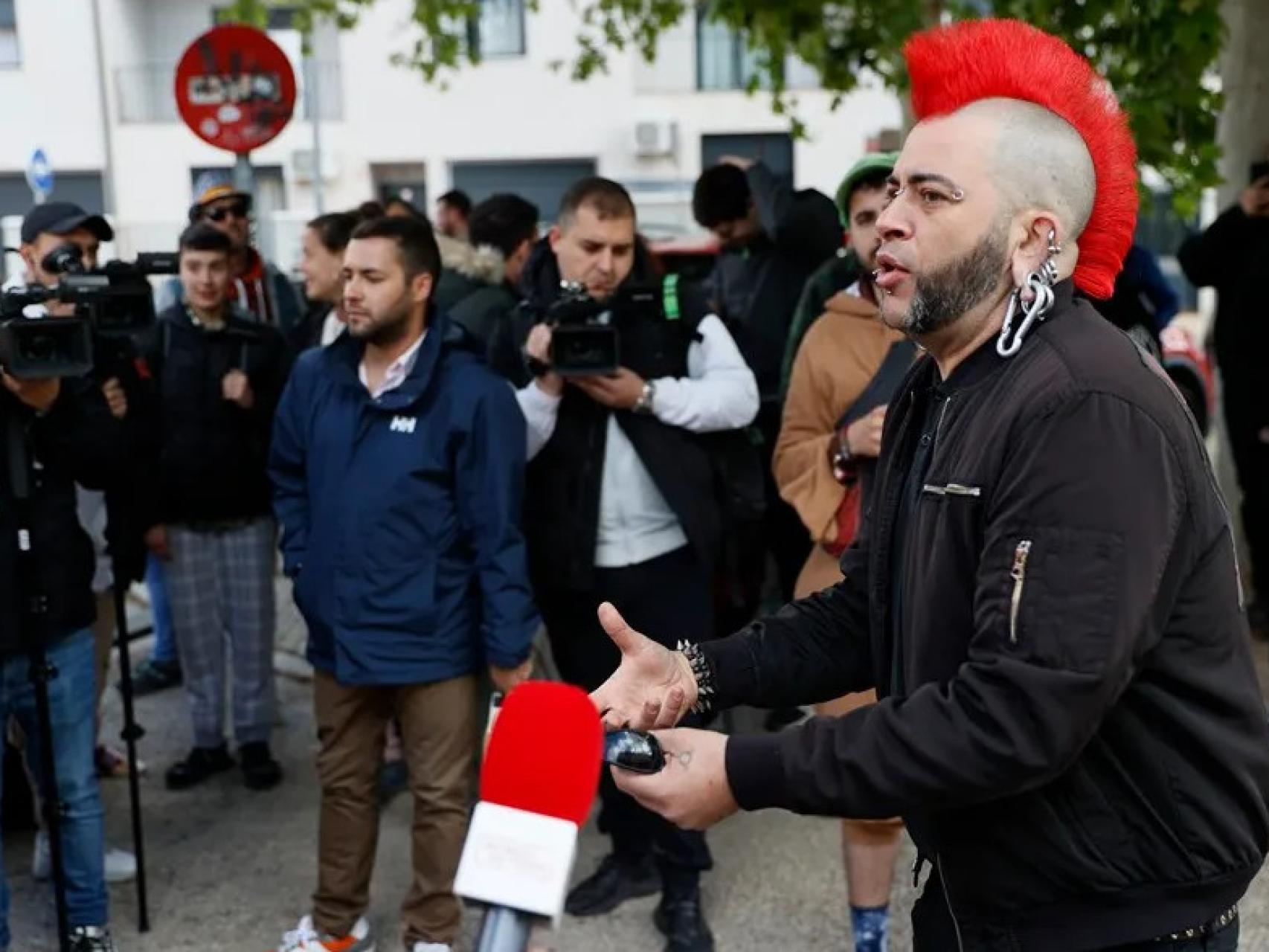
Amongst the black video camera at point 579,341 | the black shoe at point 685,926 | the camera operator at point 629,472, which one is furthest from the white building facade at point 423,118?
the black shoe at point 685,926

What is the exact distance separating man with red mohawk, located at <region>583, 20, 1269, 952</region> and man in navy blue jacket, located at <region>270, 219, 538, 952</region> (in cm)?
199

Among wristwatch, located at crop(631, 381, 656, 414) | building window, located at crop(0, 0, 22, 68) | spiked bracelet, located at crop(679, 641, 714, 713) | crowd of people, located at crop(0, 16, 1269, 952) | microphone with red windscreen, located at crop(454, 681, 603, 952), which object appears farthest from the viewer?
building window, located at crop(0, 0, 22, 68)

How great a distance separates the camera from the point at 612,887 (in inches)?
184

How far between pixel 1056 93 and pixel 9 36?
Answer: 2725 centimetres

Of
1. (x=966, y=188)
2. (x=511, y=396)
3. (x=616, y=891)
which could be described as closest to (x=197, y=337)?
(x=511, y=396)

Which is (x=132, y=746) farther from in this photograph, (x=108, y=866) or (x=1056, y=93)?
(x=1056, y=93)

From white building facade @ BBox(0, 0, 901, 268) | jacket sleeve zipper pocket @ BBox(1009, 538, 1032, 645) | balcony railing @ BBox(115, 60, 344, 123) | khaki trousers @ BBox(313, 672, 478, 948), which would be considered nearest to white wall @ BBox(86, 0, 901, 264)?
white building facade @ BBox(0, 0, 901, 268)

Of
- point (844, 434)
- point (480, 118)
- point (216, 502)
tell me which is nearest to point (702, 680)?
point (844, 434)

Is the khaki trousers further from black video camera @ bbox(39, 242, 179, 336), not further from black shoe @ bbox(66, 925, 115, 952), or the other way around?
black video camera @ bbox(39, 242, 179, 336)

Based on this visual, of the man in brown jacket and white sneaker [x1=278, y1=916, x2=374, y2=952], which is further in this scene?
white sneaker [x1=278, y1=916, x2=374, y2=952]

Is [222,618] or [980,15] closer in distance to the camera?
[222,618]

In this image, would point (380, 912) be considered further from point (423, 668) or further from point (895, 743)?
point (895, 743)

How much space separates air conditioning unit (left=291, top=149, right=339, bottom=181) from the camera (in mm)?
27016

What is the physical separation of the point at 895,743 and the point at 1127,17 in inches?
258
